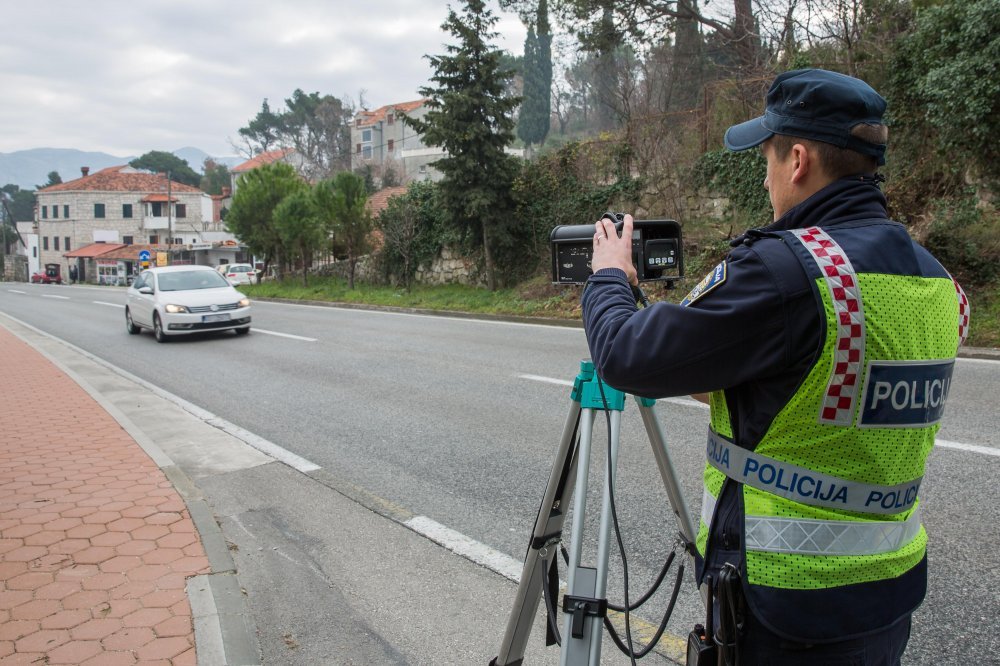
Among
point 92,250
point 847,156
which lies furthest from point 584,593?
point 92,250

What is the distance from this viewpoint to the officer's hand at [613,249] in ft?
5.91

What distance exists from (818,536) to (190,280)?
1552 centimetres

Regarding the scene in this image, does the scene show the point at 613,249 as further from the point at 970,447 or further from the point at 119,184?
the point at 119,184

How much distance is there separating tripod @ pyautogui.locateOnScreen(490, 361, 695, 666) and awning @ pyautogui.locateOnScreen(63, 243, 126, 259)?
79429 mm

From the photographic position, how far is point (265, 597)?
358 centimetres

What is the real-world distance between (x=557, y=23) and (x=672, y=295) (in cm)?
997

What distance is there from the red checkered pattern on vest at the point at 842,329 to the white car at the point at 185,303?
45.8 feet

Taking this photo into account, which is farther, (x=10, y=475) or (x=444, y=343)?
(x=444, y=343)

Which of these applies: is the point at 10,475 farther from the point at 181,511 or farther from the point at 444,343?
the point at 444,343

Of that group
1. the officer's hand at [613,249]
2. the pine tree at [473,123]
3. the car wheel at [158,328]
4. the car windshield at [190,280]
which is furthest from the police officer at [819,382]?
the pine tree at [473,123]

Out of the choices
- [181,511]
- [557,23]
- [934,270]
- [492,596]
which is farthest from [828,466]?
[557,23]

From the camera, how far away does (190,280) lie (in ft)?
49.6

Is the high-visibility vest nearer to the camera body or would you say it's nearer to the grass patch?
the camera body

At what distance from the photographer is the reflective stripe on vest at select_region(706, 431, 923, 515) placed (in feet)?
4.64
